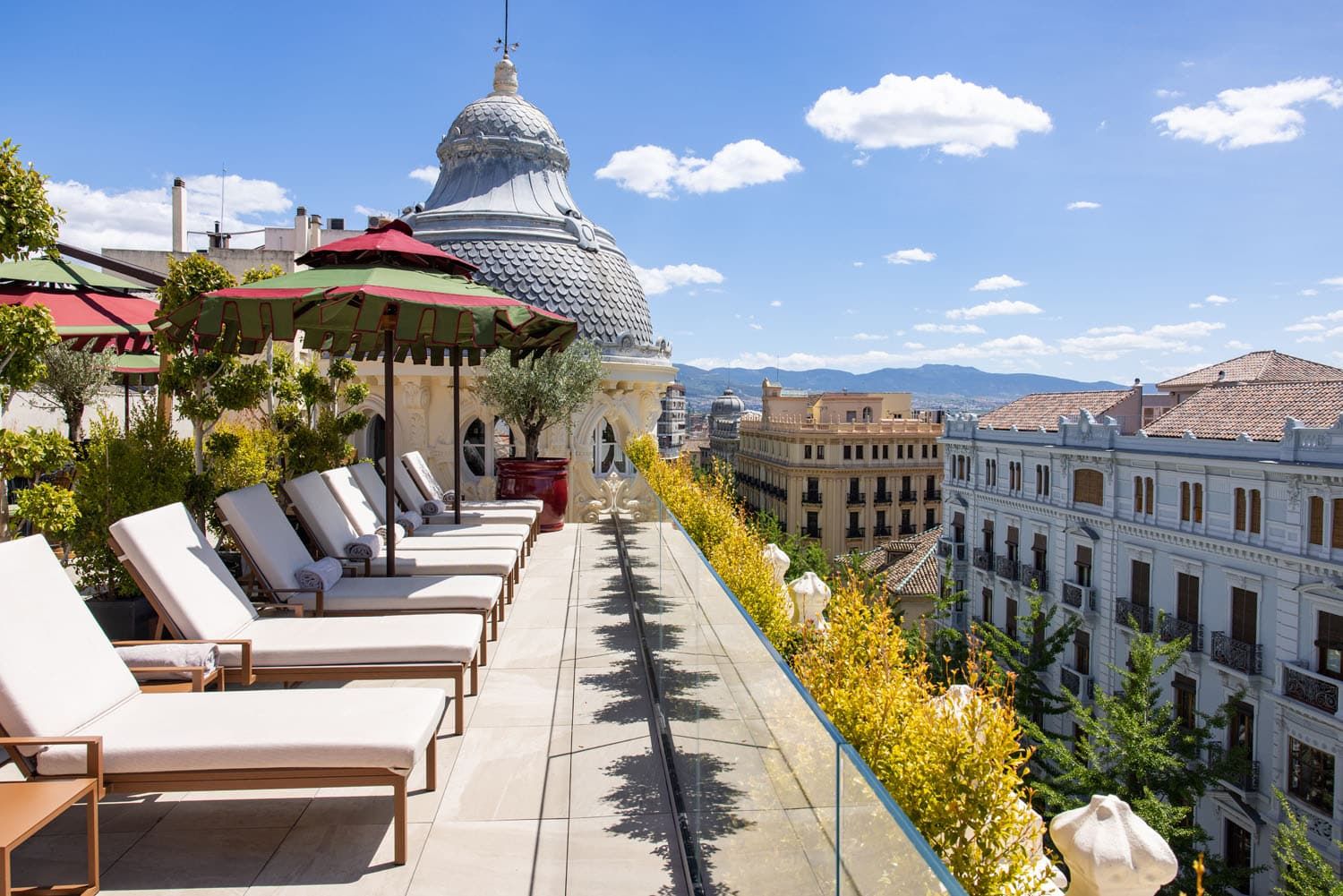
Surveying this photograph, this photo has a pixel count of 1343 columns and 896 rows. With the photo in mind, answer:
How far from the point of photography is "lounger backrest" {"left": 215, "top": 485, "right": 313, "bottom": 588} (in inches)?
210

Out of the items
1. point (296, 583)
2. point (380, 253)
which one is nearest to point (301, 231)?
A: point (380, 253)

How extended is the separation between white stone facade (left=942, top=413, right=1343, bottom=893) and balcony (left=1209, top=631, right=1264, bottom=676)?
32mm

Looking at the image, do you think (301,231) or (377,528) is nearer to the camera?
(377,528)

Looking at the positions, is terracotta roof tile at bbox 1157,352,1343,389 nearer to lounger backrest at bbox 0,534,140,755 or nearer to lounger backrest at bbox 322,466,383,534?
lounger backrest at bbox 322,466,383,534

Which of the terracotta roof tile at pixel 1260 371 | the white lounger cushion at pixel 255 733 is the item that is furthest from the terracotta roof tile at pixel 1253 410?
the white lounger cushion at pixel 255 733

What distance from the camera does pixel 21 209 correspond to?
4.03 m

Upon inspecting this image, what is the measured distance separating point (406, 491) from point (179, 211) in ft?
70.6

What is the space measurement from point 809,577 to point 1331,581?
54.0ft

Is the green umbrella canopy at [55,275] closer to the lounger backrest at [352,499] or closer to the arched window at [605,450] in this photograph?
the lounger backrest at [352,499]

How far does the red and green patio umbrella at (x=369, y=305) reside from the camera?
5.47 metres

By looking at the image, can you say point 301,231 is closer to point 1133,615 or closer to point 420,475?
point 420,475

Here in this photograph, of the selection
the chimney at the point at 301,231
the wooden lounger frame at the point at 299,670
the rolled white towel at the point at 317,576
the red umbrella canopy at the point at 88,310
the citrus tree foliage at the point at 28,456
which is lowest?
the wooden lounger frame at the point at 299,670

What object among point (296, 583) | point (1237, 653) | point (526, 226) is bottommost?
point (1237, 653)

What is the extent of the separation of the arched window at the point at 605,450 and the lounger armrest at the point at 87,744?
12409 mm
